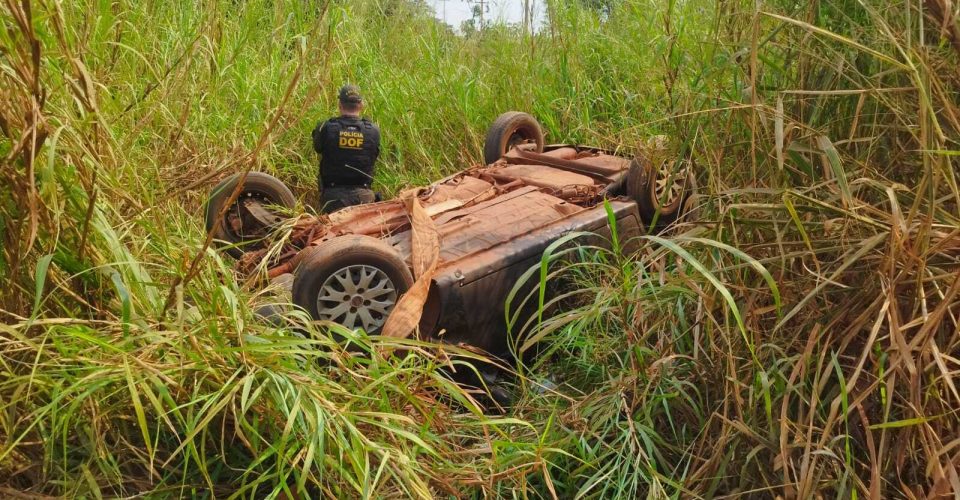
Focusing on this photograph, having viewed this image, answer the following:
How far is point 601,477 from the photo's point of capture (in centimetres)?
274

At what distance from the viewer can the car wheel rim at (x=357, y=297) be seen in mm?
4117

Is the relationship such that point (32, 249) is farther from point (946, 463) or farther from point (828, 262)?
point (946, 463)

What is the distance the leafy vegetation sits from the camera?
2.17 m

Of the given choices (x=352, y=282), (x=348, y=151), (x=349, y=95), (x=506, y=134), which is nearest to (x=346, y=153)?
(x=348, y=151)

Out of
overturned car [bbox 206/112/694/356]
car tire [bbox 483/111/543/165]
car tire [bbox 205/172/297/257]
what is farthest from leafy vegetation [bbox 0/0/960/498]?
car tire [bbox 483/111/543/165]

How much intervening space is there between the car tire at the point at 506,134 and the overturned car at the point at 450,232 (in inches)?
9.6

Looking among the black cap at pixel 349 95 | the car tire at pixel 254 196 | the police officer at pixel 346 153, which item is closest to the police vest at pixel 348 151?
the police officer at pixel 346 153

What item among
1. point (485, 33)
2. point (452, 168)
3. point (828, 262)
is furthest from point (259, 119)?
point (828, 262)

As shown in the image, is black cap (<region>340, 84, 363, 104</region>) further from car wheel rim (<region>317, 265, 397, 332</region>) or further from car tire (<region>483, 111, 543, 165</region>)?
car wheel rim (<region>317, 265, 397, 332</region>)

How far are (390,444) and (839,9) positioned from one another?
77.9 inches

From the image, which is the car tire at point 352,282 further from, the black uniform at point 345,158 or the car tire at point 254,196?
the black uniform at point 345,158

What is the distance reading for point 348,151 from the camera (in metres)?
6.76

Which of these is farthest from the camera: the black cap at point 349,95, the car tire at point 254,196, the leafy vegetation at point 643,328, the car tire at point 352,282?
the black cap at point 349,95

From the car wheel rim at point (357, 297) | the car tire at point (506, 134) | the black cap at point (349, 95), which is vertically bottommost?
the car wheel rim at point (357, 297)
